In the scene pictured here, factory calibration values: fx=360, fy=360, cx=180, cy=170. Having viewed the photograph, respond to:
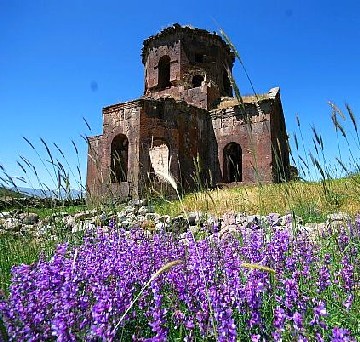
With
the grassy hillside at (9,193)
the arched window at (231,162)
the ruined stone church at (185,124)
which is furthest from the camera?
the arched window at (231,162)

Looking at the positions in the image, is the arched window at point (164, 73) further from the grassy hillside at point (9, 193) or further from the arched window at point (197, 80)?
the grassy hillside at point (9, 193)

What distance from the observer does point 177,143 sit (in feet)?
59.8

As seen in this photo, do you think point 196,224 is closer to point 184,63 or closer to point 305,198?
point 305,198

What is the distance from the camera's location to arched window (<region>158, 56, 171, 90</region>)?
24430mm

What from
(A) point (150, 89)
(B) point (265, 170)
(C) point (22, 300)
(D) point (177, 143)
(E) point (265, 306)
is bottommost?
(E) point (265, 306)

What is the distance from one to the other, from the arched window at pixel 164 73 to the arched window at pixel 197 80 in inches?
68.3

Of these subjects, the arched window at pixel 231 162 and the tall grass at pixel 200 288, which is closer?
the tall grass at pixel 200 288

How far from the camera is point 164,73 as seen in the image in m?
24.9

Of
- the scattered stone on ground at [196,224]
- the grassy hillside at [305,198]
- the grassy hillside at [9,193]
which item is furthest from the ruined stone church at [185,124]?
the grassy hillside at [9,193]

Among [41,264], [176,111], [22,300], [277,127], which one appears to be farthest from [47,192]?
[277,127]

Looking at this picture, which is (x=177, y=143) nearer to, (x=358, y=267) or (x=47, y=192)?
(x=47, y=192)

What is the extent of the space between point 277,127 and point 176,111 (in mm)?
6125

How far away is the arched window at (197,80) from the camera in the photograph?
24.0 metres

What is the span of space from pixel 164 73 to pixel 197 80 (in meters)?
2.45
